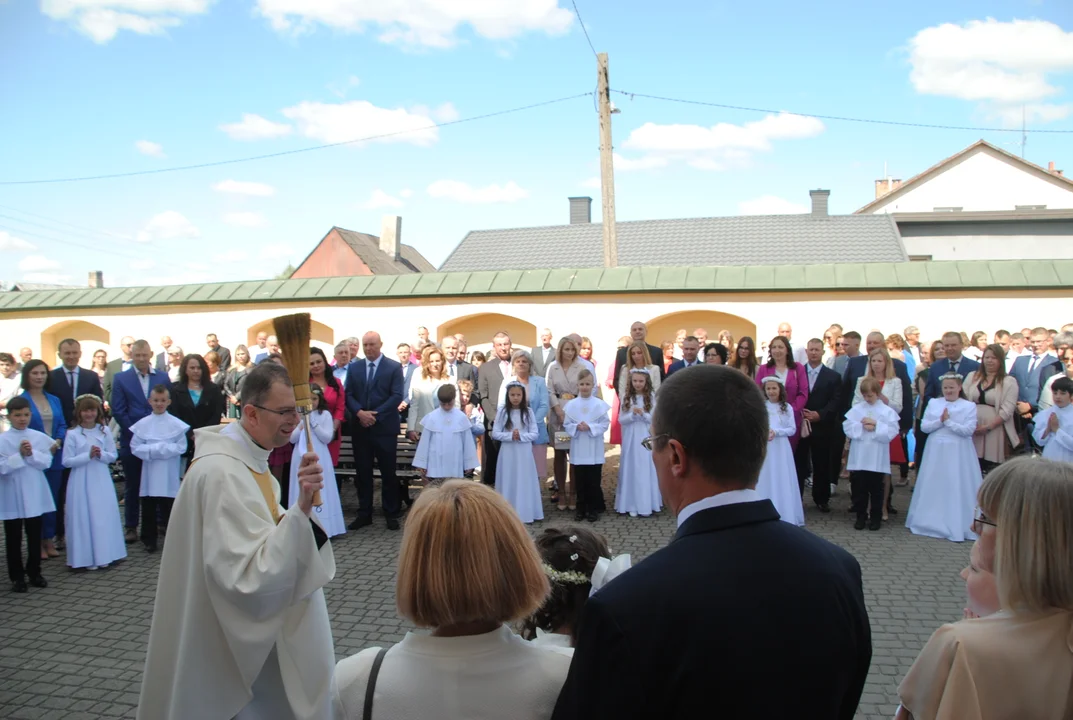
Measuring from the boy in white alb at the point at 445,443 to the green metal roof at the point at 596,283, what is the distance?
19.3ft

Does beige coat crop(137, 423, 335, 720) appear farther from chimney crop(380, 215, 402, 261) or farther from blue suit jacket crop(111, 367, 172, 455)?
chimney crop(380, 215, 402, 261)

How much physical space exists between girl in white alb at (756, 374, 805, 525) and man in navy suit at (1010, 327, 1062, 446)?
280cm

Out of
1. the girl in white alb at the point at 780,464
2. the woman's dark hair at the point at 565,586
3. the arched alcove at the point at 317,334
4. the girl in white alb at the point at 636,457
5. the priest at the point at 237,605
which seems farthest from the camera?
the arched alcove at the point at 317,334

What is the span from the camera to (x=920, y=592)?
6574 millimetres

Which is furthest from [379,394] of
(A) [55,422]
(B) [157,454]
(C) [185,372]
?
(A) [55,422]

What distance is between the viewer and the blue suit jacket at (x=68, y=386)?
347 inches

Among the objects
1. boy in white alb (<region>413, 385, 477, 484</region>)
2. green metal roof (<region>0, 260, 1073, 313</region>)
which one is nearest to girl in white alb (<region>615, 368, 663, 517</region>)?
boy in white alb (<region>413, 385, 477, 484</region>)

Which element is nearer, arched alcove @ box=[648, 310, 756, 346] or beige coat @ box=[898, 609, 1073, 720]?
beige coat @ box=[898, 609, 1073, 720]

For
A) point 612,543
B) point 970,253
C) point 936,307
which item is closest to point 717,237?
point 970,253

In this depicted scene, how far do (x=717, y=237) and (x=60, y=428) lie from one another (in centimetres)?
2576

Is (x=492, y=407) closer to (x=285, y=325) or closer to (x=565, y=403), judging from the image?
(x=565, y=403)

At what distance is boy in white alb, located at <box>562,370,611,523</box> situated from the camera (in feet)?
31.1

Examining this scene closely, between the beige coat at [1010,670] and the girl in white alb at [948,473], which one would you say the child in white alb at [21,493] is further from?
the girl in white alb at [948,473]

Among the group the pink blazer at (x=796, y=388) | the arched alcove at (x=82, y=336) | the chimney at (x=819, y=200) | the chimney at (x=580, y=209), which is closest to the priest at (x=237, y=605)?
the pink blazer at (x=796, y=388)
